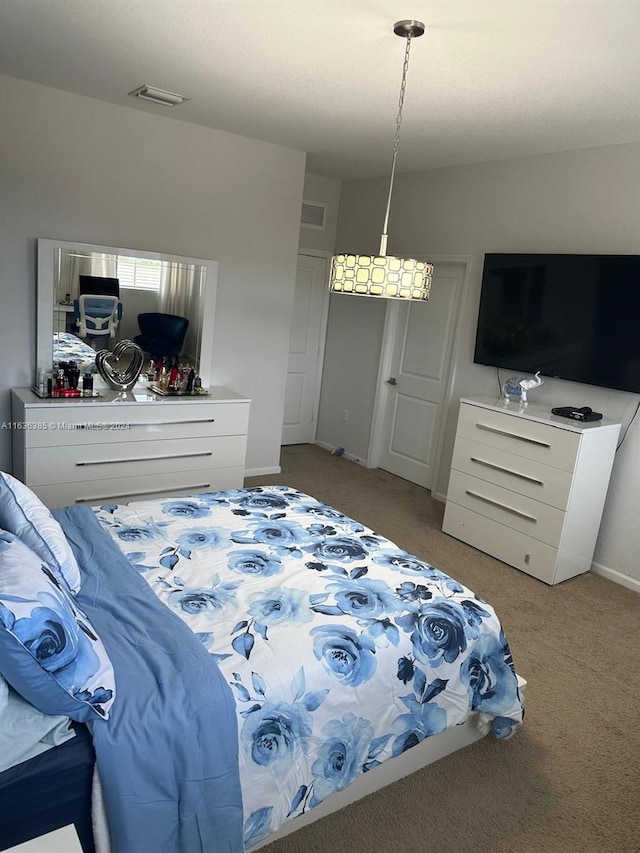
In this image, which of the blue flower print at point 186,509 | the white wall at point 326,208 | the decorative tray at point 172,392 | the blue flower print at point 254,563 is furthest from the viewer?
the white wall at point 326,208

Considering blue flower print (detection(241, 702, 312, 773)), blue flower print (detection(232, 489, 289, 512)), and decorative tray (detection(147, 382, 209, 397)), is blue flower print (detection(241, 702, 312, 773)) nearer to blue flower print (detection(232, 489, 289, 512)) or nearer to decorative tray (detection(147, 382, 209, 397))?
blue flower print (detection(232, 489, 289, 512))

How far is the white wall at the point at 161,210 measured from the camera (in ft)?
11.6

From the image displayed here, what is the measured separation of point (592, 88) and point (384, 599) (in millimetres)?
2367

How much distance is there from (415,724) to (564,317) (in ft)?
8.90

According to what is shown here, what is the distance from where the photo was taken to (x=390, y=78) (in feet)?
9.10

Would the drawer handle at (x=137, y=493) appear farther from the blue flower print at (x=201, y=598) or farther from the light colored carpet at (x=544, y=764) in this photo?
the blue flower print at (x=201, y=598)

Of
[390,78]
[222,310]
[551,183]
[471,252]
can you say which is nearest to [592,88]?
[390,78]

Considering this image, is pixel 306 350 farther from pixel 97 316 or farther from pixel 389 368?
pixel 97 316

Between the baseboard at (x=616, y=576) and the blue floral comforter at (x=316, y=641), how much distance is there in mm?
1788

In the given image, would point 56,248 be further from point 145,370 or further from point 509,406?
point 509,406

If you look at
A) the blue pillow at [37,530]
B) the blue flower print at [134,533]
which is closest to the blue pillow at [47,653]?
the blue pillow at [37,530]

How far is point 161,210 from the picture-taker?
4012mm

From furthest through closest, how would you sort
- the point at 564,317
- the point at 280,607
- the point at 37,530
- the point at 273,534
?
the point at 564,317
the point at 273,534
the point at 280,607
the point at 37,530

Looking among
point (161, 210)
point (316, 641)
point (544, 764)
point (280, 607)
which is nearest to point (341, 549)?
point (280, 607)
